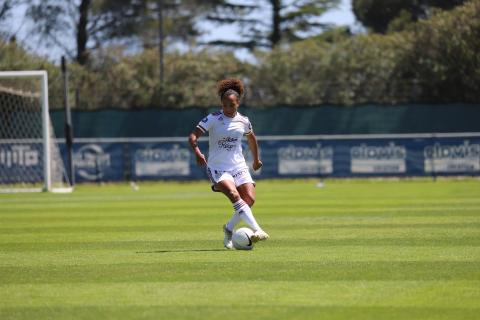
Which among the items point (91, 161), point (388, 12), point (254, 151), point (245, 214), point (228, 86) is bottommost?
point (91, 161)

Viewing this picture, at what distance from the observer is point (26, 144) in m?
32.8

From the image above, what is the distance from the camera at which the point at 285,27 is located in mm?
60219

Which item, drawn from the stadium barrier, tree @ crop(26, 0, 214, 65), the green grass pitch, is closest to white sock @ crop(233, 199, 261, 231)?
the green grass pitch

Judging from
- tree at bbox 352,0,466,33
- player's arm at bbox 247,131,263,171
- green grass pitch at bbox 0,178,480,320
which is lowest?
green grass pitch at bbox 0,178,480,320

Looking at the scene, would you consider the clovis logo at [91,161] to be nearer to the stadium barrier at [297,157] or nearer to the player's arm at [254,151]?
the stadium barrier at [297,157]

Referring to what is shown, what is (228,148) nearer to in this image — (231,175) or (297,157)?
(231,175)

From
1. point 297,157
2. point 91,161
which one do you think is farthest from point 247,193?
point 91,161

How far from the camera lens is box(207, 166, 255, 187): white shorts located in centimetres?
1318

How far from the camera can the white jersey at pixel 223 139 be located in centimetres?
1323

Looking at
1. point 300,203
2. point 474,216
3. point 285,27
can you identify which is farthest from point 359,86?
point 474,216

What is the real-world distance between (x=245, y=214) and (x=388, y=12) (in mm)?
52305

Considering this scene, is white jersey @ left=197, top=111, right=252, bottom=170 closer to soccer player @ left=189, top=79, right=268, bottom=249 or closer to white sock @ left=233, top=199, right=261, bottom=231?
soccer player @ left=189, top=79, right=268, bottom=249

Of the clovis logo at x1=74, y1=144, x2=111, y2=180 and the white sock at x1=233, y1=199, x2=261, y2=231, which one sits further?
the clovis logo at x1=74, y1=144, x2=111, y2=180

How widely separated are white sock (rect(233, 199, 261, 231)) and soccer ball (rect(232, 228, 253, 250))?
0.09 metres
